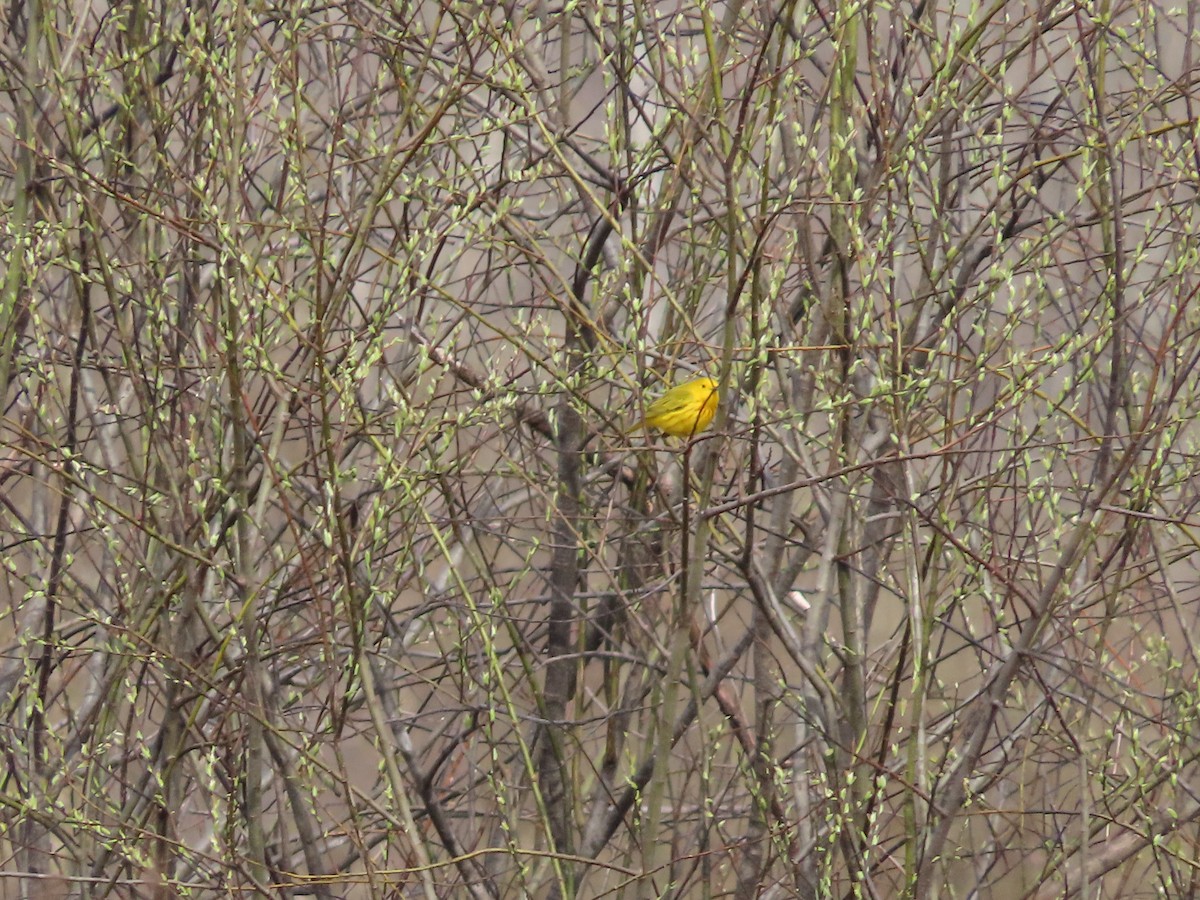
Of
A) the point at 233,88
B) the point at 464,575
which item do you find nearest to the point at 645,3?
the point at 233,88

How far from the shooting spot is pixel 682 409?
15.6ft

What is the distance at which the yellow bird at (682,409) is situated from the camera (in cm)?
451

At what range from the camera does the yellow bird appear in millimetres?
4512

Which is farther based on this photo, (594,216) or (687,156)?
(594,216)

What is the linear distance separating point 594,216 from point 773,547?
1265 mm

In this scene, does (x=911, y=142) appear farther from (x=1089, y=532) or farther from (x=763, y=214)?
(x=1089, y=532)

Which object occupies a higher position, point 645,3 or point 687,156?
point 645,3

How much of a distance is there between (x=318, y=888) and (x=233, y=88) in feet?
6.15

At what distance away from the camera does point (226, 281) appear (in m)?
2.70

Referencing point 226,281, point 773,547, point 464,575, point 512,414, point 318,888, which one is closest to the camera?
point 226,281

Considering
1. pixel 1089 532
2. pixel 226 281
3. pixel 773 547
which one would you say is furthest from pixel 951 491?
pixel 226 281

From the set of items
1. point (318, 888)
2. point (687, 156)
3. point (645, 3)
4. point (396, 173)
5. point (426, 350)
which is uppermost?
point (645, 3)

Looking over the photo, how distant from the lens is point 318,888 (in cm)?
330

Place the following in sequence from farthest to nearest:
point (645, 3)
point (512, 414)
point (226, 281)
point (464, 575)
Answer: point (464, 575), point (512, 414), point (645, 3), point (226, 281)
